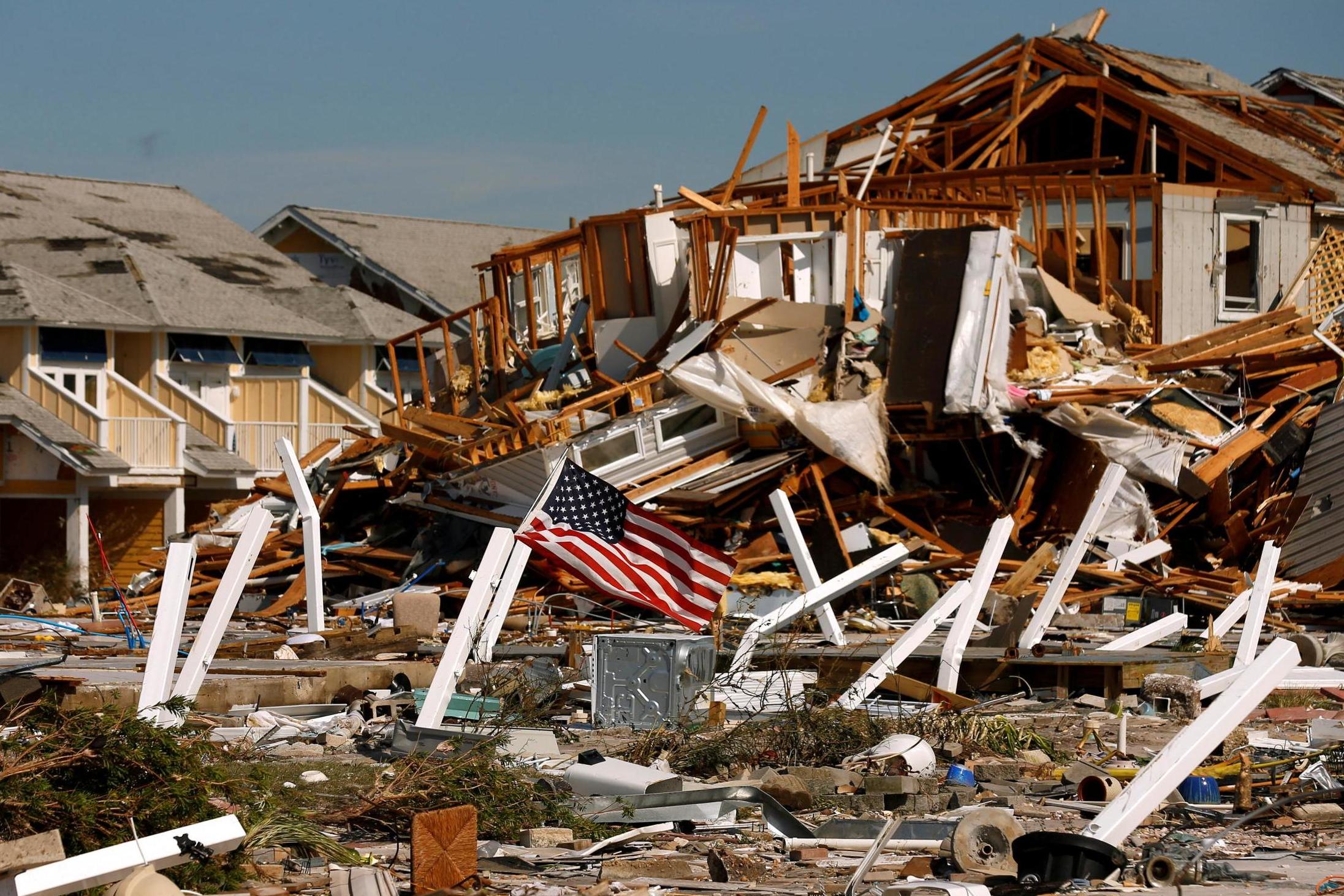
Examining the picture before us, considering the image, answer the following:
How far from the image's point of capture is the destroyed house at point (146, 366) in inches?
1289

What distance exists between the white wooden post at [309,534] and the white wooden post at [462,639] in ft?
16.7

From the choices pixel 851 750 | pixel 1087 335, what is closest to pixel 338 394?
pixel 1087 335

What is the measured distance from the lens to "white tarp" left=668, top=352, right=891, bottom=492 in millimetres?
19047

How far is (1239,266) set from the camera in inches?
1067

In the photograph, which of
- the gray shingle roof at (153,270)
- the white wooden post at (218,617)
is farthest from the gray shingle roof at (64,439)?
the white wooden post at (218,617)

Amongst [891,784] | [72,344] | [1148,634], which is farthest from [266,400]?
[891,784]

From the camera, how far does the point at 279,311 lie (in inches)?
1519

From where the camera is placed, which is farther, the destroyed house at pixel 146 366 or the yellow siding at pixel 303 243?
the yellow siding at pixel 303 243

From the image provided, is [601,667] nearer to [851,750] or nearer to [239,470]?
[851,750]

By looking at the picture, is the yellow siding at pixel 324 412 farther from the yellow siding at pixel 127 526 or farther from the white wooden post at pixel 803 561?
the white wooden post at pixel 803 561

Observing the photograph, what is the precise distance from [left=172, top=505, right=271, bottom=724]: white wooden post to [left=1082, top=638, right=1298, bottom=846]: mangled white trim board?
5293 millimetres

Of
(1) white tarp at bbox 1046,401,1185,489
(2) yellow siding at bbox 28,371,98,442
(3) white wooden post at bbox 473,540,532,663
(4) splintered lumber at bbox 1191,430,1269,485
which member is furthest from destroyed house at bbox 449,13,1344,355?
(3) white wooden post at bbox 473,540,532,663

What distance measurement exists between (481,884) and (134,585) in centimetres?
1665

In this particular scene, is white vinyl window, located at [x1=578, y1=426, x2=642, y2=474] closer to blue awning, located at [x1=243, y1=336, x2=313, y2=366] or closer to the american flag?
the american flag
